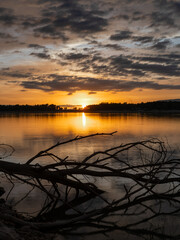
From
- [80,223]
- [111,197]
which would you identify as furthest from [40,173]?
[111,197]

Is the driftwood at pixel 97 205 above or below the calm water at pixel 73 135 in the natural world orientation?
above

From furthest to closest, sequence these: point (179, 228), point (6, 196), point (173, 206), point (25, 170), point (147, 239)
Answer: point (6, 196)
point (173, 206)
point (25, 170)
point (179, 228)
point (147, 239)

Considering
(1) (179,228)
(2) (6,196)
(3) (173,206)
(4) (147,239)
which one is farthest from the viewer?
(2) (6,196)

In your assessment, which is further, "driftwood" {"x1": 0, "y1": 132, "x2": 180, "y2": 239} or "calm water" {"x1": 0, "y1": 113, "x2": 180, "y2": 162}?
"calm water" {"x1": 0, "y1": 113, "x2": 180, "y2": 162}

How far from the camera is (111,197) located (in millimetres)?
5609

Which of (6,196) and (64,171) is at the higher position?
(64,171)

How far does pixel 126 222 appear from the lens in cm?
434

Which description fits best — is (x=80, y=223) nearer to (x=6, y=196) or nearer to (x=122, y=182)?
(x=6, y=196)

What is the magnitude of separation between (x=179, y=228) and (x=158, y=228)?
33cm

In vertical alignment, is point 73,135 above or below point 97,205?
below

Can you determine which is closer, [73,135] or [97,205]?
[97,205]

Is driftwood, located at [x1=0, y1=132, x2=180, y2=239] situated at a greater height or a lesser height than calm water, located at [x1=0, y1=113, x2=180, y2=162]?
greater

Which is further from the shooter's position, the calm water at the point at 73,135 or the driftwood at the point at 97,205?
the calm water at the point at 73,135

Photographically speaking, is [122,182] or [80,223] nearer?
[80,223]
